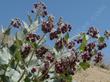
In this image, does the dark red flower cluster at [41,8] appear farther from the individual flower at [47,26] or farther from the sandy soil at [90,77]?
the sandy soil at [90,77]

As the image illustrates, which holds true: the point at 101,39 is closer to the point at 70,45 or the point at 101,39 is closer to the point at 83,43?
the point at 83,43

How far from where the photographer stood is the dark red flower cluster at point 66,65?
5285 mm

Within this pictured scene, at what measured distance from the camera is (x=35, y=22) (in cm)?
599

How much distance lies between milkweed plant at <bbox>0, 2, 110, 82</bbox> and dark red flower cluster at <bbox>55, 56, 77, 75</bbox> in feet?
0.48

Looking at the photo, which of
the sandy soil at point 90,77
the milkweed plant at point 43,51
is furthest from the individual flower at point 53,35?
the sandy soil at point 90,77

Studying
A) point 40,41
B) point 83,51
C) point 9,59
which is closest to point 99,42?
point 83,51

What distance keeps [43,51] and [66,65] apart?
2.53ft

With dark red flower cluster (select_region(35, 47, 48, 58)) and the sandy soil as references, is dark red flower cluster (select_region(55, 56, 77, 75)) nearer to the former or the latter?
dark red flower cluster (select_region(35, 47, 48, 58))

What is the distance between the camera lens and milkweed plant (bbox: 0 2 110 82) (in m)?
5.72

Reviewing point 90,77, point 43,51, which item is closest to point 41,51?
point 43,51

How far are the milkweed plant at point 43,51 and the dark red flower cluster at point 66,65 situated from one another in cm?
15

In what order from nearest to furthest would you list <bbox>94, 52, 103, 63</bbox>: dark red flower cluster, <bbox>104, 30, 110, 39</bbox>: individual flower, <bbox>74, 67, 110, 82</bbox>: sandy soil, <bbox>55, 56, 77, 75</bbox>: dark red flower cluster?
<bbox>55, 56, 77, 75</bbox>: dark red flower cluster, <bbox>94, 52, 103, 63</bbox>: dark red flower cluster, <bbox>104, 30, 110, 39</bbox>: individual flower, <bbox>74, 67, 110, 82</bbox>: sandy soil

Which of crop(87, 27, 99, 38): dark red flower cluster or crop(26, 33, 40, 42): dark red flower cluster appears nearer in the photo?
crop(26, 33, 40, 42): dark red flower cluster

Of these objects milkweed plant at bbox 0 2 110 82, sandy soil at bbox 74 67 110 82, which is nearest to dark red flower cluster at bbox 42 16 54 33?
milkweed plant at bbox 0 2 110 82
